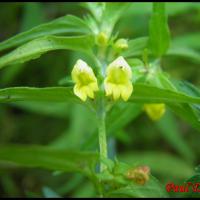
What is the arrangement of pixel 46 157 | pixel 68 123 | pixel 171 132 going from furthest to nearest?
pixel 68 123, pixel 171 132, pixel 46 157

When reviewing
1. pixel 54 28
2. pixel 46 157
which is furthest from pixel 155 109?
pixel 46 157

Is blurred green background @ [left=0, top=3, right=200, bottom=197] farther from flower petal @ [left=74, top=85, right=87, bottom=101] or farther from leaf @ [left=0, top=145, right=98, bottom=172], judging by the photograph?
leaf @ [left=0, top=145, right=98, bottom=172]

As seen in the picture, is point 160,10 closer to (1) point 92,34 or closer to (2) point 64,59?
(1) point 92,34

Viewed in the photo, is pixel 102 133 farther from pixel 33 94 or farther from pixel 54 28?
pixel 54 28

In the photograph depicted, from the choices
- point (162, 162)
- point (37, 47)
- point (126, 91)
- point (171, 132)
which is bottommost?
point (162, 162)

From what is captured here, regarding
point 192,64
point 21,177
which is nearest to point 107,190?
point 21,177

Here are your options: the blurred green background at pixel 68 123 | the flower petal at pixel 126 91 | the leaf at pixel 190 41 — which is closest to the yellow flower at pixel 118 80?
the flower petal at pixel 126 91

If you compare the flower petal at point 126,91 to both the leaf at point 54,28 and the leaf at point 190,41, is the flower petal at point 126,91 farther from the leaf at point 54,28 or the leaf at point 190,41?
the leaf at point 190,41
